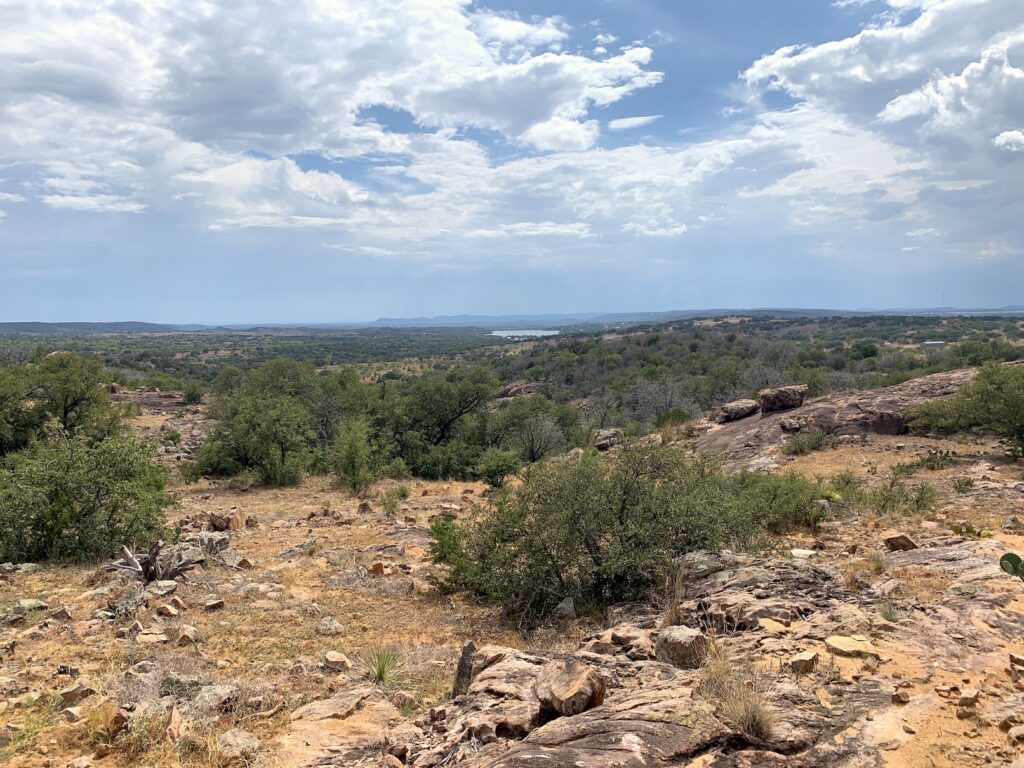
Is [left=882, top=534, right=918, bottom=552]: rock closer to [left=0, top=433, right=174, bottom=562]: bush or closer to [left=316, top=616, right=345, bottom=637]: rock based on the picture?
[left=316, top=616, right=345, bottom=637]: rock

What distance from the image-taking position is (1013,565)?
23.4 ft

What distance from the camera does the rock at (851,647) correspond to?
5.41 m

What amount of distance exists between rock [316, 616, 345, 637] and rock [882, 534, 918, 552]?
850 centimetres

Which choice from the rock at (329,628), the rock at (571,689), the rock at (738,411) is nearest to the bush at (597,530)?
the rock at (329,628)

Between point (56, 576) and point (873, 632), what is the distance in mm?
11782

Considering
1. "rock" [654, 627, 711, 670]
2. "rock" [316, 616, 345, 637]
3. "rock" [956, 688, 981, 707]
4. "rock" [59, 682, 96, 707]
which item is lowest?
"rock" [316, 616, 345, 637]

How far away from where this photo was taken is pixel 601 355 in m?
70.8

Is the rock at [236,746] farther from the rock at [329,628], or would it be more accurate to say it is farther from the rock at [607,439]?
the rock at [607,439]

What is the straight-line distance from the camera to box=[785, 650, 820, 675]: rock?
5.19 m

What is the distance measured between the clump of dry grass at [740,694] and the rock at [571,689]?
0.87 m

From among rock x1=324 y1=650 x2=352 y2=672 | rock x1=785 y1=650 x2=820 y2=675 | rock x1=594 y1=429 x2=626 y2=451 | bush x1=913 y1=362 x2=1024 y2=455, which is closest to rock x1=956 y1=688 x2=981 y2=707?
rock x1=785 y1=650 x2=820 y2=675

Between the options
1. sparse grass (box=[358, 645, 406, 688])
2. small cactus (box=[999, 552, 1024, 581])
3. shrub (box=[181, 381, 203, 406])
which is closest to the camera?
sparse grass (box=[358, 645, 406, 688])

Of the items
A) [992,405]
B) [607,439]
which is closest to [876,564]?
[992,405]

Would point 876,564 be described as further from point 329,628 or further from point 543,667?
point 329,628
